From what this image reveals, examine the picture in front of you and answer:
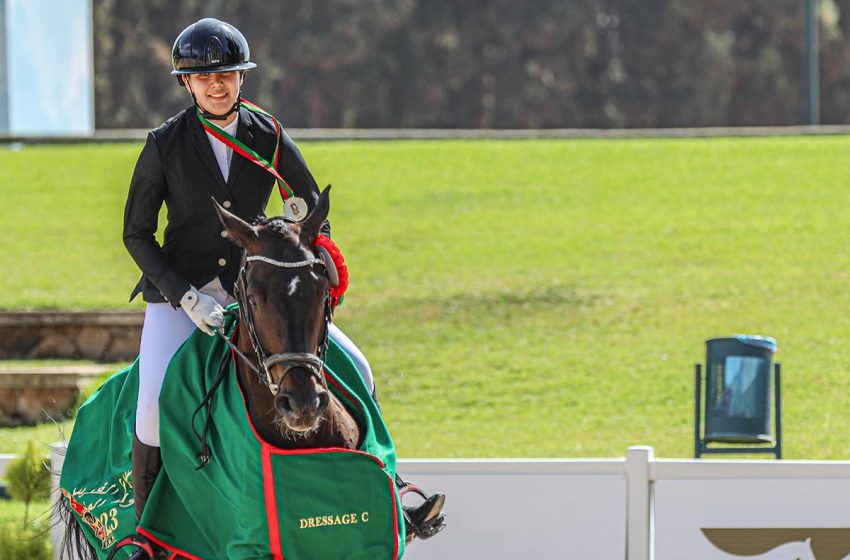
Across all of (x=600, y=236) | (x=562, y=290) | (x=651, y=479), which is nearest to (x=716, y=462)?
(x=651, y=479)

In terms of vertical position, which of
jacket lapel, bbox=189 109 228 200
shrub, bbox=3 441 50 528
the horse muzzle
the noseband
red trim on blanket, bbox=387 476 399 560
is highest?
jacket lapel, bbox=189 109 228 200

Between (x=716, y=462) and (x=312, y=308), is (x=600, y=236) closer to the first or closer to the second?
(x=716, y=462)

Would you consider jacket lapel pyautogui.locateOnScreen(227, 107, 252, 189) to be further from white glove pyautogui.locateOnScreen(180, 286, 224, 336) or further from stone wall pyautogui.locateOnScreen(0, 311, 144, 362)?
stone wall pyautogui.locateOnScreen(0, 311, 144, 362)

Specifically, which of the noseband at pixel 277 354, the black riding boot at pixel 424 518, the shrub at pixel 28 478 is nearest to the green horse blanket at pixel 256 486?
the noseband at pixel 277 354

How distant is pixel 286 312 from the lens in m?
5.23

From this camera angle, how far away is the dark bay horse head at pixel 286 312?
5062 millimetres

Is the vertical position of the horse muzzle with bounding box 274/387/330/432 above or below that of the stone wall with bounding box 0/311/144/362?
above

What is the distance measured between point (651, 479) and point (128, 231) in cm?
374

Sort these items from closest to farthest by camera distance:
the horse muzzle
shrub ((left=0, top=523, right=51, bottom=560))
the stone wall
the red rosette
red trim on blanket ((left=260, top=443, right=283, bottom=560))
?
the horse muzzle
red trim on blanket ((left=260, top=443, right=283, bottom=560))
the red rosette
shrub ((left=0, top=523, right=51, bottom=560))
the stone wall

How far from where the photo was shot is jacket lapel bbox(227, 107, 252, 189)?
6.19 metres

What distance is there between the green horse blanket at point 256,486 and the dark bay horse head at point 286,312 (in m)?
0.17

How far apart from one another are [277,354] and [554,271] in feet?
45.8

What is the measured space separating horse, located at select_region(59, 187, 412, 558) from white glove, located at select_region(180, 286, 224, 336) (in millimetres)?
94

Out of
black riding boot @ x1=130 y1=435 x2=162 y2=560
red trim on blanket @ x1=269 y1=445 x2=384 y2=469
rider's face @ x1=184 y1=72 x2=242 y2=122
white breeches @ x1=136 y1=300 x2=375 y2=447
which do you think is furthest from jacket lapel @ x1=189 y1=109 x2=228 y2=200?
red trim on blanket @ x1=269 y1=445 x2=384 y2=469
